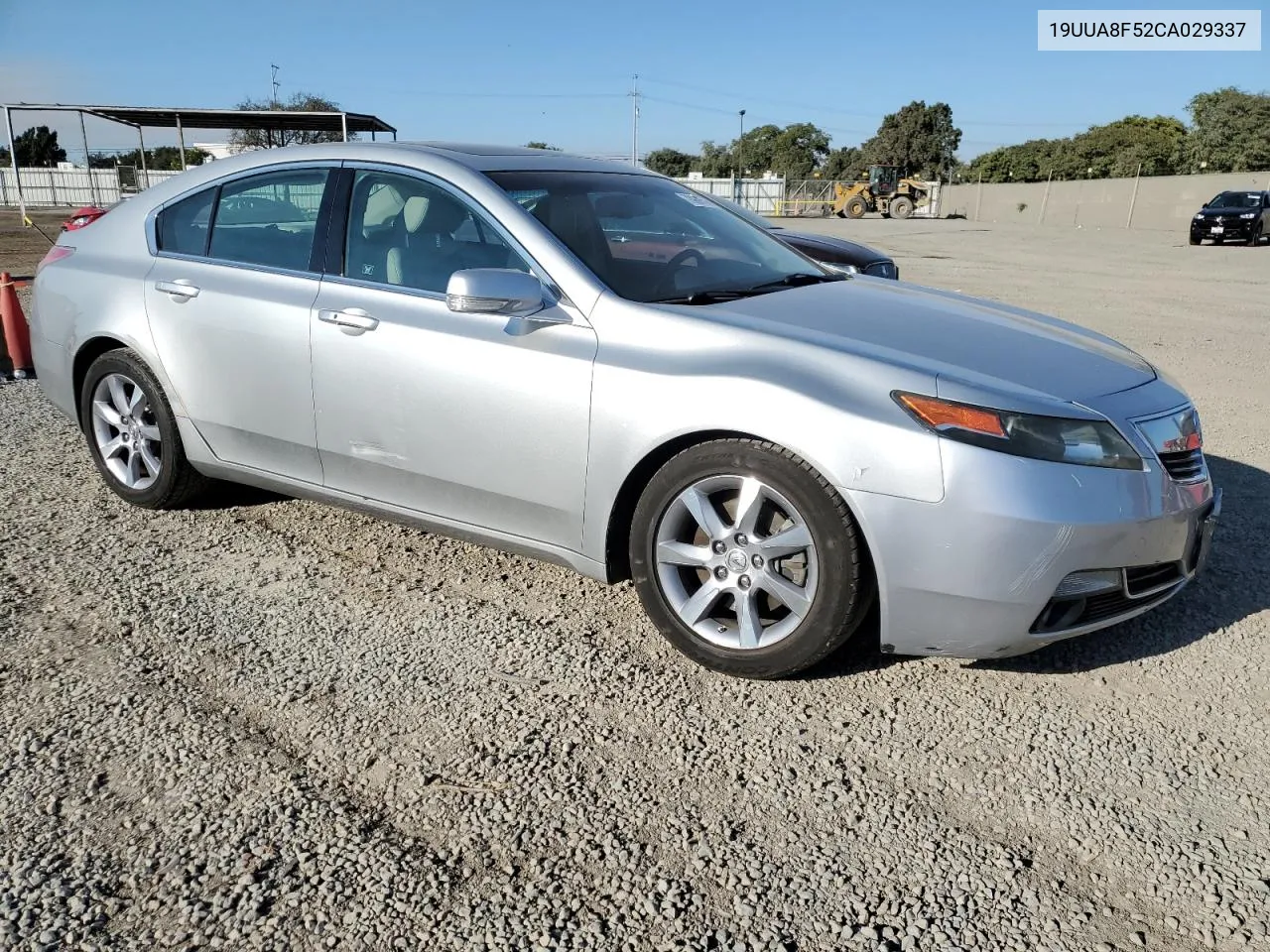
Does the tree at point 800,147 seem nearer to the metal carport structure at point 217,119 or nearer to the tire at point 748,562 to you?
the metal carport structure at point 217,119

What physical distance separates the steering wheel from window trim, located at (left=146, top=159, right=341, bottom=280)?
1321 mm

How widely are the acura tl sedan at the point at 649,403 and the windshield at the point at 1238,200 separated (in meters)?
30.2

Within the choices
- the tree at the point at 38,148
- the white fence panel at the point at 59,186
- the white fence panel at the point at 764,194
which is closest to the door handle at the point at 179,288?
the white fence panel at the point at 59,186

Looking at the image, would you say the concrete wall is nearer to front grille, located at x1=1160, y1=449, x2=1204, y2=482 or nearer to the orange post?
the orange post

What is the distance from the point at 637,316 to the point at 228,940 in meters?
2.03

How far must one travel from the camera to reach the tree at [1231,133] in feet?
208

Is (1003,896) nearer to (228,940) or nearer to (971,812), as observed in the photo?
(971,812)

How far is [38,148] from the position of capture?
5769 centimetres

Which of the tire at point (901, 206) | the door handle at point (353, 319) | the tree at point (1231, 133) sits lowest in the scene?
the tire at point (901, 206)

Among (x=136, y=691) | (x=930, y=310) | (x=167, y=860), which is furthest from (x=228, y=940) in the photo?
(x=930, y=310)

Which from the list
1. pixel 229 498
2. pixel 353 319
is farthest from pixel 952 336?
pixel 229 498

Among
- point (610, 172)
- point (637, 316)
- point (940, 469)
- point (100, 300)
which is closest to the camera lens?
point (940, 469)

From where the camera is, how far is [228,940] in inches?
80.0

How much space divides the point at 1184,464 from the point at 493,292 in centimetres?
220
